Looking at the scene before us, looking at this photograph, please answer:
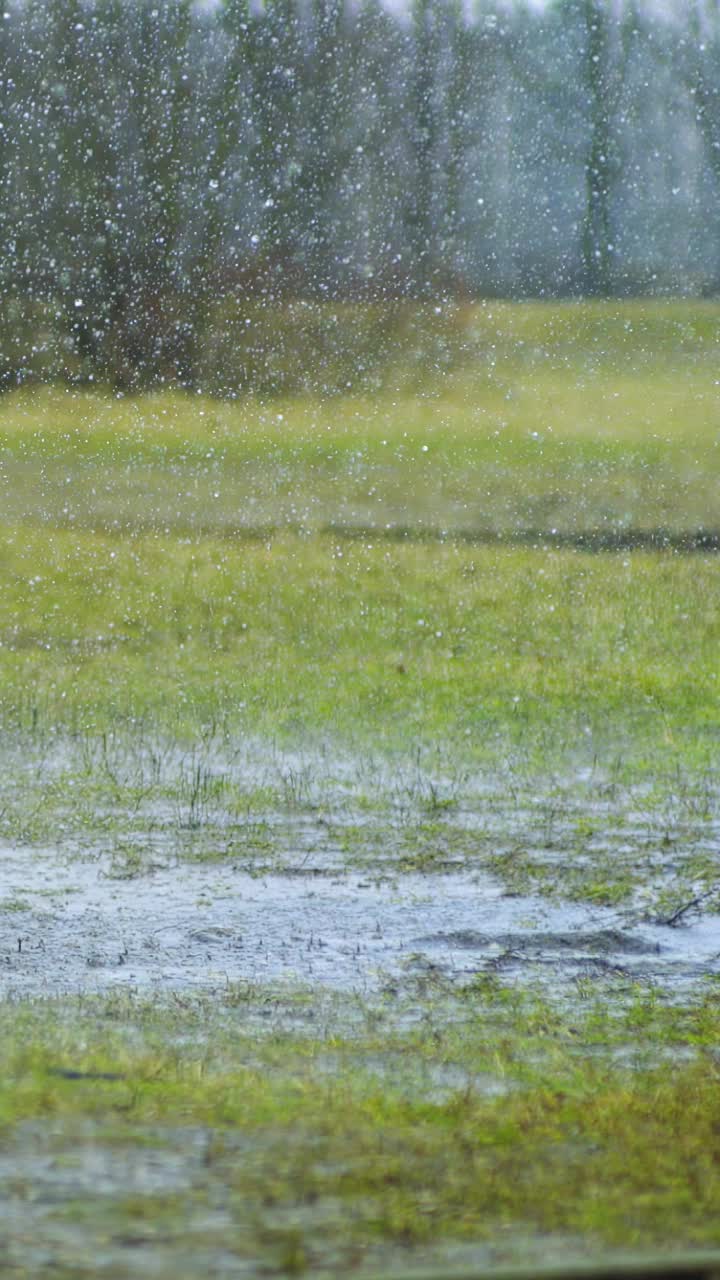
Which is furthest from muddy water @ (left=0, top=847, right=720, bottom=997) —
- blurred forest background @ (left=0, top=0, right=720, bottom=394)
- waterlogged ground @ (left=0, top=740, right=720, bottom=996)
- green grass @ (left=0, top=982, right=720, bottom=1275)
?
blurred forest background @ (left=0, top=0, right=720, bottom=394)

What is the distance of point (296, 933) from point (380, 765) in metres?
2.41

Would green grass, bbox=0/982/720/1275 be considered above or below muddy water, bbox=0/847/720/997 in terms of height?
above

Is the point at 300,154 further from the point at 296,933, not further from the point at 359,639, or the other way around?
the point at 296,933

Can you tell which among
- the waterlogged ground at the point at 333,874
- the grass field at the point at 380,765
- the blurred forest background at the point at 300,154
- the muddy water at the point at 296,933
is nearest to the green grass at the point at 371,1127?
the grass field at the point at 380,765

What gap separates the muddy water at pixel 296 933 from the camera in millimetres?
4422

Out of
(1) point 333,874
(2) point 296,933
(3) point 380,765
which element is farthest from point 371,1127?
(3) point 380,765

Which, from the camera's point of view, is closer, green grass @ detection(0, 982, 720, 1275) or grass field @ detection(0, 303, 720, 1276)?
green grass @ detection(0, 982, 720, 1275)

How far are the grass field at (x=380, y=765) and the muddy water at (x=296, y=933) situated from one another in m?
0.06

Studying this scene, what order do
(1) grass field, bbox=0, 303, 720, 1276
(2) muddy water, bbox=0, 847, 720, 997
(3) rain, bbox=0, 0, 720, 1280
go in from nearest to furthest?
(1) grass field, bbox=0, 303, 720, 1276 → (3) rain, bbox=0, 0, 720, 1280 → (2) muddy water, bbox=0, 847, 720, 997

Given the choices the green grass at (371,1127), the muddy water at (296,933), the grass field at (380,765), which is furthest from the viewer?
the muddy water at (296,933)

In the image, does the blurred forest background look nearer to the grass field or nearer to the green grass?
the grass field

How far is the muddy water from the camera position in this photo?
14.5 feet

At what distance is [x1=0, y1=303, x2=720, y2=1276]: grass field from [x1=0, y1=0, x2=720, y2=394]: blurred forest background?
0.63m

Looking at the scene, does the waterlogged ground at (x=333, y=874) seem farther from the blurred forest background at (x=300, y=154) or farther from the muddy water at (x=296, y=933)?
the blurred forest background at (x=300, y=154)
